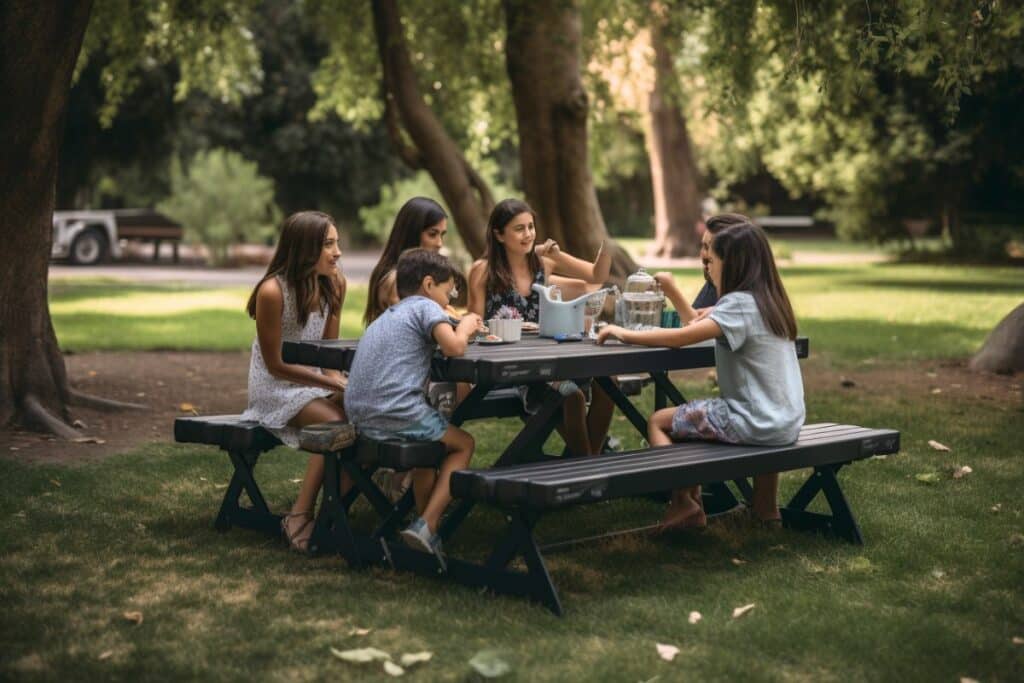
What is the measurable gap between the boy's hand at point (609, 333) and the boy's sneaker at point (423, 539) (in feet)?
3.83

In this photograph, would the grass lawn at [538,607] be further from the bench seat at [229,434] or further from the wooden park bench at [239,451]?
the bench seat at [229,434]

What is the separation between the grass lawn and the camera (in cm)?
456

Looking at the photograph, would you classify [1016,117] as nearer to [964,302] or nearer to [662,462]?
[964,302]

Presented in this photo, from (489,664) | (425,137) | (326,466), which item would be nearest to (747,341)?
(326,466)

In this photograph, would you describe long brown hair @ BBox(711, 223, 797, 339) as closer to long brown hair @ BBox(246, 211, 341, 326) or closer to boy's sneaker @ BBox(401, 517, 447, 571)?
boy's sneaker @ BBox(401, 517, 447, 571)

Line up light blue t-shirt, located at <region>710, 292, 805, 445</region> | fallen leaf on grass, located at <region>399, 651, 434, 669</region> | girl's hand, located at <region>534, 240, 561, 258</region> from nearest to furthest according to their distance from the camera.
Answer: fallen leaf on grass, located at <region>399, 651, 434, 669</region> < light blue t-shirt, located at <region>710, 292, 805, 445</region> < girl's hand, located at <region>534, 240, 561, 258</region>

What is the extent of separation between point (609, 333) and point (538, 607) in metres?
1.43

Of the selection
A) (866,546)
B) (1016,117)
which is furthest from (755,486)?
(1016,117)

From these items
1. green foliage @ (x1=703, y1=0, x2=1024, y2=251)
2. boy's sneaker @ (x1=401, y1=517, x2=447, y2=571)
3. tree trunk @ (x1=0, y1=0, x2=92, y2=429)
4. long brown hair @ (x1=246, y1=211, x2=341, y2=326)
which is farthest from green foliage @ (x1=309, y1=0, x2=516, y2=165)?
boy's sneaker @ (x1=401, y1=517, x2=447, y2=571)

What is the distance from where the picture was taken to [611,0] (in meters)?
17.6

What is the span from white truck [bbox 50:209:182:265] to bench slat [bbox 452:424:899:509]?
24.4m

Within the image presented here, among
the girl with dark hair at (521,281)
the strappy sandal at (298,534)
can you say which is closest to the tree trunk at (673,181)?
the girl with dark hair at (521,281)

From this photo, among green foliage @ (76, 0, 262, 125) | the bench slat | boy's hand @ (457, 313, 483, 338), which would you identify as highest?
green foliage @ (76, 0, 262, 125)

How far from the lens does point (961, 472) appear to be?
25.6 ft
